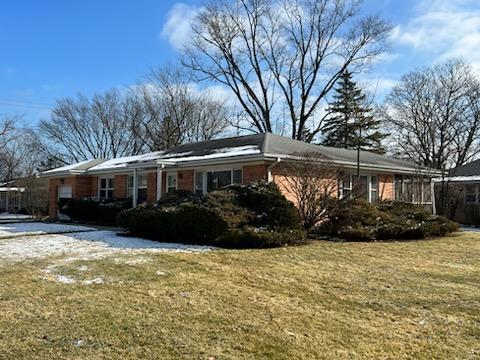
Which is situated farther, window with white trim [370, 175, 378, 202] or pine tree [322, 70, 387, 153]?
pine tree [322, 70, 387, 153]

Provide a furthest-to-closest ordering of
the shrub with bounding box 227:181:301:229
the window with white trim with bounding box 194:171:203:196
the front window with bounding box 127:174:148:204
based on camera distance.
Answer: the front window with bounding box 127:174:148:204
the window with white trim with bounding box 194:171:203:196
the shrub with bounding box 227:181:301:229

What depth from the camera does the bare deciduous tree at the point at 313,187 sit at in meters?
14.5

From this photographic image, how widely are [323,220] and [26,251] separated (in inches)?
347

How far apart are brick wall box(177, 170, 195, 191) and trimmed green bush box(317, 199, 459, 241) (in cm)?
563

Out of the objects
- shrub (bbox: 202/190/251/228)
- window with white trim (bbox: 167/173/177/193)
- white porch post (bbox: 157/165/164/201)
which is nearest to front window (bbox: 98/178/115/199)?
window with white trim (bbox: 167/173/177/193)

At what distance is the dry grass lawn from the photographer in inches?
194

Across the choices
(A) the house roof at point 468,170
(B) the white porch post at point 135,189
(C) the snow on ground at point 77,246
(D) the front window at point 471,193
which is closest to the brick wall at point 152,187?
(B) the white porch post at point 135,189

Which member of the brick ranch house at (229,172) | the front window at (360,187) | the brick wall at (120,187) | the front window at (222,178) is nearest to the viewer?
the brick ranch house at (229,172)

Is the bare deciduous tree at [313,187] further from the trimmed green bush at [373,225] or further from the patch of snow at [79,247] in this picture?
the patch of snow at [79,247]

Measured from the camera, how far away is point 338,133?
43719 millimetres

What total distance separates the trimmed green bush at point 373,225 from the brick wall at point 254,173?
8.22 ft

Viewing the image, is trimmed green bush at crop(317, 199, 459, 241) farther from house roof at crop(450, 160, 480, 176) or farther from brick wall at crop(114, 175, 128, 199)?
house roof at crop(450, 160, 480, 176)

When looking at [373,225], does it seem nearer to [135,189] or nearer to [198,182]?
[198,182]

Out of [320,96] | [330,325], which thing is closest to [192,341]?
[330,325]
